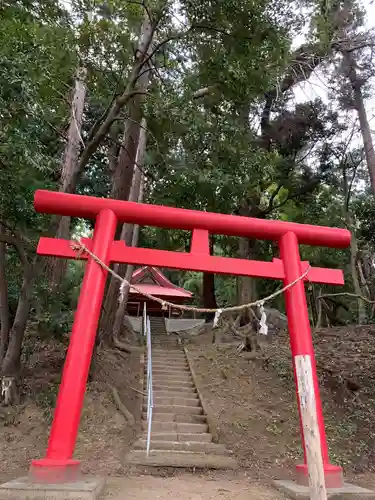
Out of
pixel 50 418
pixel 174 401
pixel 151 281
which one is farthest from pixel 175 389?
pixel 151 281

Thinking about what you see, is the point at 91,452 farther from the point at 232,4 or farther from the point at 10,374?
the point at 232,4

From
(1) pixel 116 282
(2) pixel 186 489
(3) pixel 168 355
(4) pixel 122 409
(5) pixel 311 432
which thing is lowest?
(2) pixel 186 489

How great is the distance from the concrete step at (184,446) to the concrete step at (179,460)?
213mm

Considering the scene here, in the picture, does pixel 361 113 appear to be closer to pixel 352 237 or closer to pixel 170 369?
pixel 352 237

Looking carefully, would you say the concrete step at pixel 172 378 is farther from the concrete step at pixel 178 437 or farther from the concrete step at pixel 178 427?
the concrete step at pixel 178 437

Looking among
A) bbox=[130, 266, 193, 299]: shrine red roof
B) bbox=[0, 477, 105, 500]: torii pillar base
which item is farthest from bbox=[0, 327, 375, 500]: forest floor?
bbox=[130, 266, 193, 299]: shrine red roof

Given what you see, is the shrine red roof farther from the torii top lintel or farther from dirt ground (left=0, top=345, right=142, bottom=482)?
the torii top lintel

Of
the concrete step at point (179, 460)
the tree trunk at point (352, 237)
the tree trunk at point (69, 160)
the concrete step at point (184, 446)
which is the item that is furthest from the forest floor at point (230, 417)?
the tree trunk at point (352, 237)

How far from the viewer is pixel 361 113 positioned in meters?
14.2

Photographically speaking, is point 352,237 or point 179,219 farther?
point 352,237

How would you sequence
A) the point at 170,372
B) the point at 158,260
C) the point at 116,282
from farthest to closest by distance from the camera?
1. the point at 170,372
2. the point at 116,282
3. the point at 158,260

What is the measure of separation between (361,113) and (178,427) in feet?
38.2

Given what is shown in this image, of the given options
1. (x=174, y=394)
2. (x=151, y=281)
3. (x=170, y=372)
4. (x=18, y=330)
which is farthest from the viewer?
(x=151, y=281)

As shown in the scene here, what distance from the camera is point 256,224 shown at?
5496 mm
